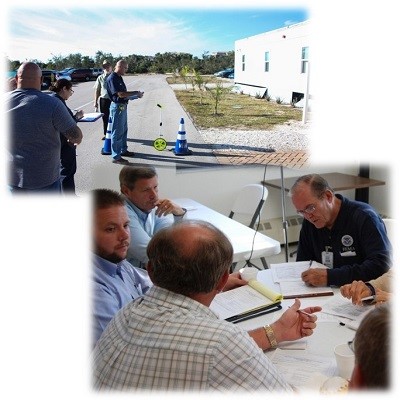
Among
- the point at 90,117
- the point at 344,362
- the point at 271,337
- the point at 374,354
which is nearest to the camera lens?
the point at 374,354

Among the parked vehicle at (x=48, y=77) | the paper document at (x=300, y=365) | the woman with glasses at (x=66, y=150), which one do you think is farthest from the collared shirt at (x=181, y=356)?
→ the parked vehicle at (x=48, y=77)

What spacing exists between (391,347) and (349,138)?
324 cm

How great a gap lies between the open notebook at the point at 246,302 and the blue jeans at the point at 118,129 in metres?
1.56

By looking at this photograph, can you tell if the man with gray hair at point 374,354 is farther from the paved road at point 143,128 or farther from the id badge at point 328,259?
the paved road at point 143,128

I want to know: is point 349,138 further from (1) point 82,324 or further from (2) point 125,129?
(1) point 82,324

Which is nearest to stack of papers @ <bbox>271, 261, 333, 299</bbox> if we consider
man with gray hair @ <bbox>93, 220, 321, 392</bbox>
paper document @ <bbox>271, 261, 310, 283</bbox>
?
paper document @ <bbox>271, 261, 310, 283</bbox>

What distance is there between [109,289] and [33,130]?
1228 mm

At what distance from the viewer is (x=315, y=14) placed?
9.78ft

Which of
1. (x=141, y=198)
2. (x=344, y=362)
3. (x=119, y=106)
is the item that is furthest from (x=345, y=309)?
(x=119, y=106)

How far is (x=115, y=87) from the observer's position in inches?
116

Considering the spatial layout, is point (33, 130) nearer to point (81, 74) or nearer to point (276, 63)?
point (81, 74)

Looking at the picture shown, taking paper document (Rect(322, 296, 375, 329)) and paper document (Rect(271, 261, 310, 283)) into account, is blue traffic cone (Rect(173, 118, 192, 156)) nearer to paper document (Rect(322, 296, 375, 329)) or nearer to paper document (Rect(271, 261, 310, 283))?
paper document (Rect(271, 261, 310, 283))

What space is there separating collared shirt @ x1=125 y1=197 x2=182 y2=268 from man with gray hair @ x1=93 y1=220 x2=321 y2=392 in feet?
3.07

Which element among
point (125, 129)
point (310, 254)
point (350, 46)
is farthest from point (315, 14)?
point (310, 254)
